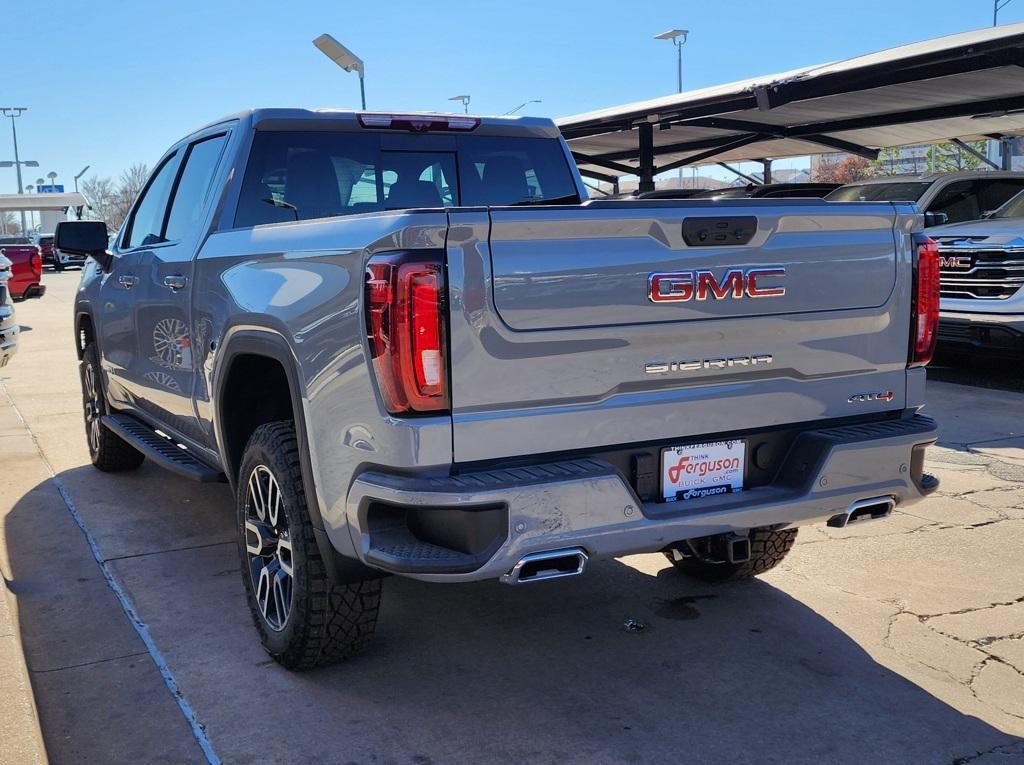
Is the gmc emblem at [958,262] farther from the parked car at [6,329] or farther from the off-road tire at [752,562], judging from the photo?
the parked car at [6,329]

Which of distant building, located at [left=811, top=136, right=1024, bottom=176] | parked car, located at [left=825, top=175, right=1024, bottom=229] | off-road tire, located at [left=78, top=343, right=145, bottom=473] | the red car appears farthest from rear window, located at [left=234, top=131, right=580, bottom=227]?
distant building, located at [left=811, top=136, right=1024, bottom=176]

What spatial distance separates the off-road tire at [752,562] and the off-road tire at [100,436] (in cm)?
366

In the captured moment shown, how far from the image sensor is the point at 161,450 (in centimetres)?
507

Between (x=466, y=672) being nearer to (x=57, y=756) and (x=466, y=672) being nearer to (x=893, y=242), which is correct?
(x=57, y=756)

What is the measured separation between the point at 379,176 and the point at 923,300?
236 centimetres

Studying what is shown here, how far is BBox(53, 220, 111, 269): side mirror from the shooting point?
222 inches

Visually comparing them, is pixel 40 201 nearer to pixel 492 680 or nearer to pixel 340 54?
pixel 340 54

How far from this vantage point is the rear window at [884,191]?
11344 mm

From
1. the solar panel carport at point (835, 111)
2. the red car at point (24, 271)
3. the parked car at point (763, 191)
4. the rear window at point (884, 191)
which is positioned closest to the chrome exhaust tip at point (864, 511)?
the solar panel carport at point (835, 111)

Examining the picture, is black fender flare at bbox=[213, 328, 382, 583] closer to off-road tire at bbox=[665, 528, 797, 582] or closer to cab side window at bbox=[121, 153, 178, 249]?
off-road tire at bbox=[665, 528, 797, 582]

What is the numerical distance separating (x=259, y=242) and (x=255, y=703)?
1610 millimetres

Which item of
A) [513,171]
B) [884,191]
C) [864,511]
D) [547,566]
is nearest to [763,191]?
[884,191]

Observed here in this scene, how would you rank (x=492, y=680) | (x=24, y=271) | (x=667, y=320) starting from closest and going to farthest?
1. (x=667, y=320)
2. (x=492, y=680)
3. (x=24, y=271)

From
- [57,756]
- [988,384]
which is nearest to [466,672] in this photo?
[57,756]
